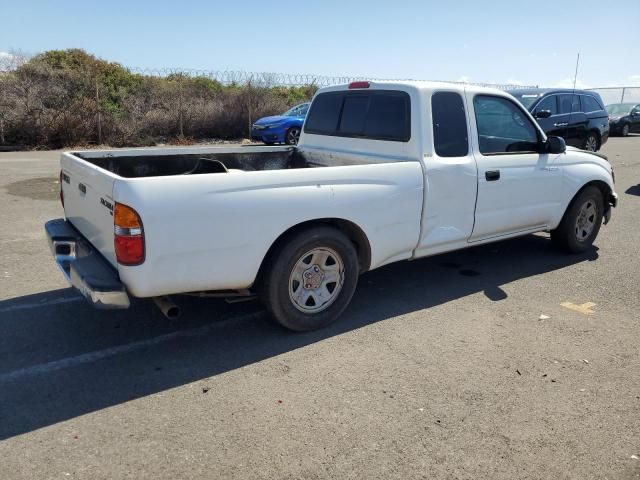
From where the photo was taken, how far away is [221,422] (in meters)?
3.06

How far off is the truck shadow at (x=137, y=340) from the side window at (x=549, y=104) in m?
8.54

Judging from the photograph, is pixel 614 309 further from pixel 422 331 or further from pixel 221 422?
pixel 221 422

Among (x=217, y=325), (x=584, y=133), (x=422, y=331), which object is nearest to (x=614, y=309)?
(x=422, y=331)

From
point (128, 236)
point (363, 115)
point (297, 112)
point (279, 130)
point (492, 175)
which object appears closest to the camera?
point (128, 236)

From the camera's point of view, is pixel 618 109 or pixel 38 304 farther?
pixel 618 109

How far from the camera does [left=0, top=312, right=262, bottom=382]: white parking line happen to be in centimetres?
351

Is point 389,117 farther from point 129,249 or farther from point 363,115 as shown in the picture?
point 129,249

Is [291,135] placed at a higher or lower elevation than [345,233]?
higher

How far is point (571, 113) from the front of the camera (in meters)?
13.6

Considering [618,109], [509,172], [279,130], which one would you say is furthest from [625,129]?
[509,172]

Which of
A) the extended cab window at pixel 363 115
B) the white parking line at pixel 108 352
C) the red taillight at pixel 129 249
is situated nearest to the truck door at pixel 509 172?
the extended cab window at pixel 363 115

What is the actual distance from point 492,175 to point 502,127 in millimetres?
625

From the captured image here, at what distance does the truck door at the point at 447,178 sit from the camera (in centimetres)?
459

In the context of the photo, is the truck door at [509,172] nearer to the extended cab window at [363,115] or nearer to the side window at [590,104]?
the extended cab window at [363,115]
